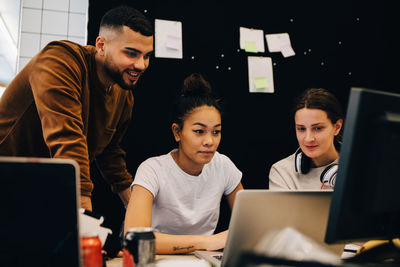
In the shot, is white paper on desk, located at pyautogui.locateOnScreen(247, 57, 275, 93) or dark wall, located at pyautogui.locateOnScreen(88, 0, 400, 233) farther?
white paper on desk, located at pyautogui.locateOnScreen(247, 57, 275, 93)

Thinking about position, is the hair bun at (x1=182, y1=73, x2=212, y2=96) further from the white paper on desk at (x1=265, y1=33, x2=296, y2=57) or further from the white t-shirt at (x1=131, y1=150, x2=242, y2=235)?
the white paper on desk at (x1=265, y1=33, x2=296, y2=57)

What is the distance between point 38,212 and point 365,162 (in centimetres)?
64

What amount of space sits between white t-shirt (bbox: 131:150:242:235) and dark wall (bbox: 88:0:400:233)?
428 millimetres

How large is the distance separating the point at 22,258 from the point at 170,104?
162cm

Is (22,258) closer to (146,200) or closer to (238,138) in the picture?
(146,200)

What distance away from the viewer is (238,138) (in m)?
2.33

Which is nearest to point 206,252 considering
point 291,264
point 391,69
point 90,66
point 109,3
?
point 291,264

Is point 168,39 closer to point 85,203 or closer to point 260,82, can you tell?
point 260,82

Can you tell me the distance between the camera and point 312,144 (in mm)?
1866

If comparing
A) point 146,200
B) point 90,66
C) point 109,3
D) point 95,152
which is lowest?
point 146,200

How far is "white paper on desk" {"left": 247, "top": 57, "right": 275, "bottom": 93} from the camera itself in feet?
7.80

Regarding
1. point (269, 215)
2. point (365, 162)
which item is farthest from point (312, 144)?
point (365, 162)

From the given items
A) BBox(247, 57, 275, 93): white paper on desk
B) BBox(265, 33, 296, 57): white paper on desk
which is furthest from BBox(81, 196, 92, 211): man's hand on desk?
BBox(265, 33, 296, 57): white paper on desk

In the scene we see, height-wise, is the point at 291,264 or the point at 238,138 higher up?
the point at 238,138
